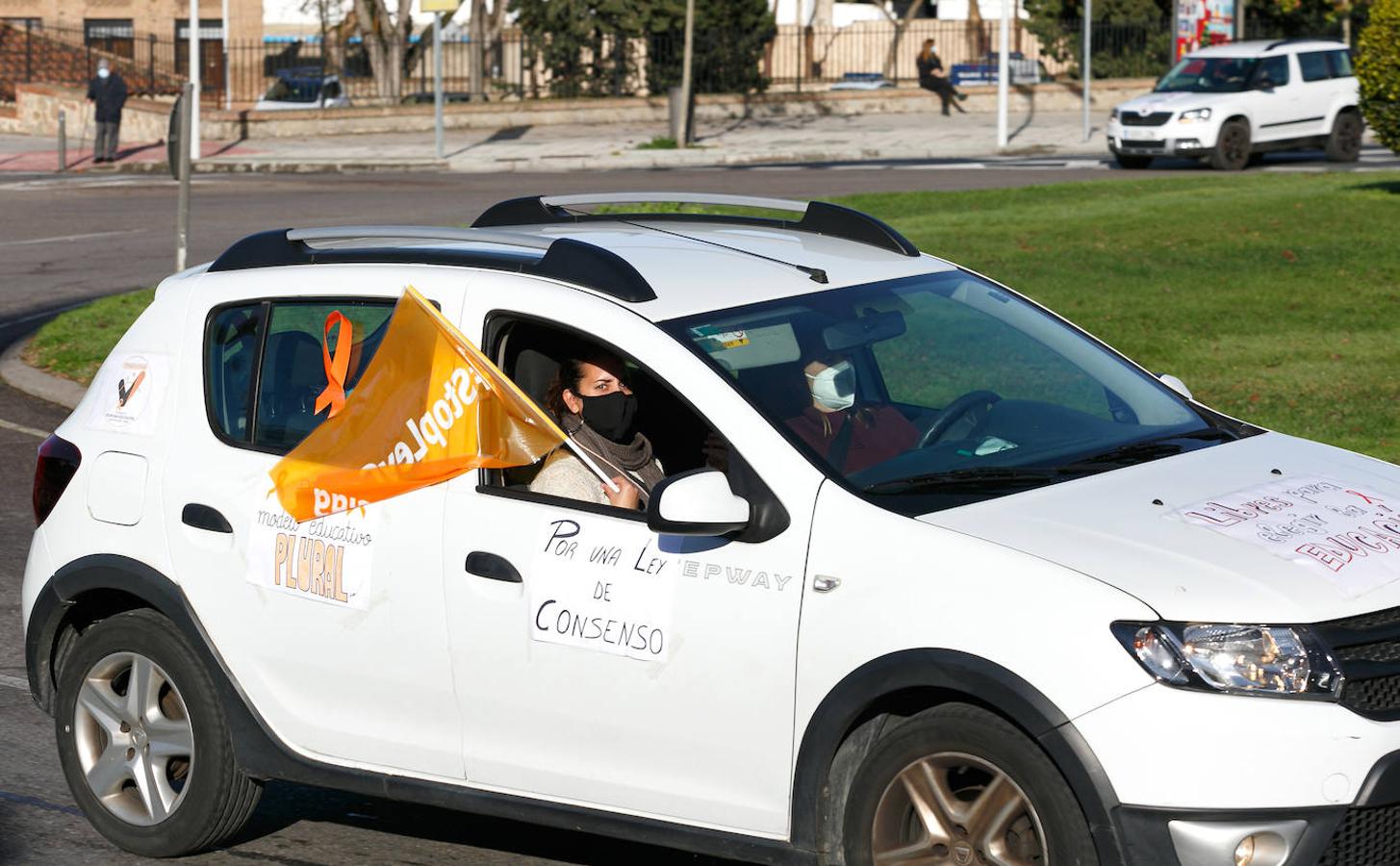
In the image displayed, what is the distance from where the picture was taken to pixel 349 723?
16.8ft

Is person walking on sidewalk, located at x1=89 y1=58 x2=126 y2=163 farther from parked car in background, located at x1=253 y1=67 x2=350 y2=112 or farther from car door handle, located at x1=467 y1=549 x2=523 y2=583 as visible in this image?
car door handle, located at x1=467 y1=549 x2=523 y2=583

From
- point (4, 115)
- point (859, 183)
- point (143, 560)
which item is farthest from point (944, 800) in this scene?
point (4, 115)

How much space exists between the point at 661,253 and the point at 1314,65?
27750mm

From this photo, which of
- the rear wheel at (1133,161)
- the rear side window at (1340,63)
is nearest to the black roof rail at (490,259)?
the rear wheel at (1133,161)

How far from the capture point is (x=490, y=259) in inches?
200

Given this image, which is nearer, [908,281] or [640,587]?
[640,587]

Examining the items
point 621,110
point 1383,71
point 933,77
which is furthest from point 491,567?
point 933,77

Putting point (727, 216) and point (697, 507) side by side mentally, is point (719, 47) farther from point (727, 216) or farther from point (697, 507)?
point (697, 507)

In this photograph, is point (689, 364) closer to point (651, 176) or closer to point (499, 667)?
point (499, 667)

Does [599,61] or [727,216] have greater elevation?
[599,61]

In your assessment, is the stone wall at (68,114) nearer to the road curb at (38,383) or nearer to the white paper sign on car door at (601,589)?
the road curb at (38,383)

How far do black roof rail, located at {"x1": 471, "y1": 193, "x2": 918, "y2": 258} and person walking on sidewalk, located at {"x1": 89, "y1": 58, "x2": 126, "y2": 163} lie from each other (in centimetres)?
3371

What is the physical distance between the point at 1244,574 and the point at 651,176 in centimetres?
2920

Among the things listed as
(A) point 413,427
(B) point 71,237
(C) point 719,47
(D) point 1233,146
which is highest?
(C) point 719,47
